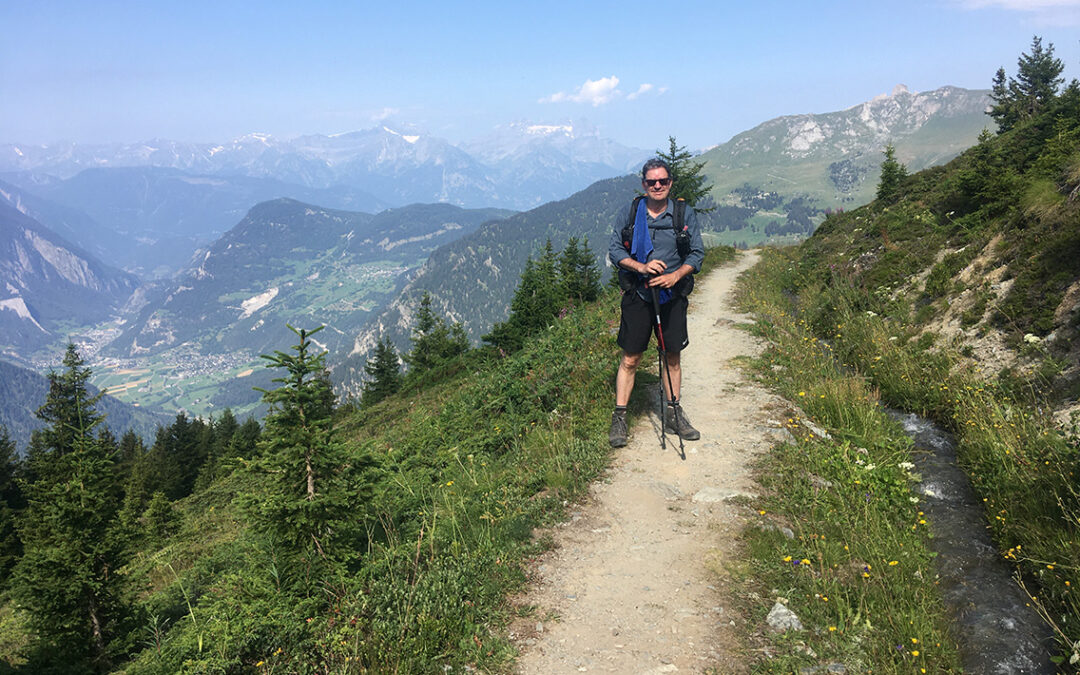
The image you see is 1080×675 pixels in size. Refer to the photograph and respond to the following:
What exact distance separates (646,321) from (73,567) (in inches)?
387

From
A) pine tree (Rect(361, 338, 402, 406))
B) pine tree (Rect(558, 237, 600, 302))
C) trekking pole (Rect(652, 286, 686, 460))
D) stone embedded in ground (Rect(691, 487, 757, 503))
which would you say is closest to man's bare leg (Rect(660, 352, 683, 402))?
trekking pole (Rect(652, 286, 686, 460))

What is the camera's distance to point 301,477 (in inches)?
203

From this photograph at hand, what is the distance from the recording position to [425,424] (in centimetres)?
1309

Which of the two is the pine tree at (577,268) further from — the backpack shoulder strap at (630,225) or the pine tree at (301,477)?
the pine tree at (301,477)

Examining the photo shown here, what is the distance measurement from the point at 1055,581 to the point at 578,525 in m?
4.25

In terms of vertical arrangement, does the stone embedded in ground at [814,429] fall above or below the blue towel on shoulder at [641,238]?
below

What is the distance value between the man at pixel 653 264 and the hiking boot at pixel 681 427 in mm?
138

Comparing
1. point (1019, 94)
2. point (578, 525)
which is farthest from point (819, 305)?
point (1019, 94)

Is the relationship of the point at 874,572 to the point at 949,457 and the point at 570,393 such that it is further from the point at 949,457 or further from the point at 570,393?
the point at 570,393

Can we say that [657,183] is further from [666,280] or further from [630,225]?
[666,280]

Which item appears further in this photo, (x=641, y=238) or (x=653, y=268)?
(x=641, y=238)

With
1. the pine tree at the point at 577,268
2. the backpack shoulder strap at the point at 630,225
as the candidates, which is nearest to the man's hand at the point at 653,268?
the backpack shoulder strap at the point at 630,225

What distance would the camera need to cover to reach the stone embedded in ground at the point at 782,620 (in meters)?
3.90

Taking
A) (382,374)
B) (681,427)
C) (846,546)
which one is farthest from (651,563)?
(382,374)
